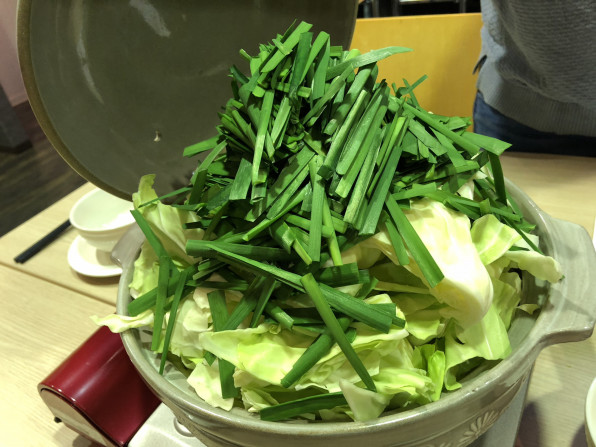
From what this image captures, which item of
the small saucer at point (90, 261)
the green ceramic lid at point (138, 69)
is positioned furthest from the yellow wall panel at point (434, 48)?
the small saucer at point (90, 261)

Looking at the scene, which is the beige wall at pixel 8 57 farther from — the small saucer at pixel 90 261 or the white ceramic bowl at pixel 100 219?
the small saucer at pixel 90 261

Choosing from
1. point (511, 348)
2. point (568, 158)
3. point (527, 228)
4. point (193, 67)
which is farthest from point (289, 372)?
point (568, 158)

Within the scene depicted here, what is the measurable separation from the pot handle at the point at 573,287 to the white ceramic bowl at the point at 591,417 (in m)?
0.14

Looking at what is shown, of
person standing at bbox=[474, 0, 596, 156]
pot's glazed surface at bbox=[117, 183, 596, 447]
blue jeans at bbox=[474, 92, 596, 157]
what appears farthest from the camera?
blue jeans at bbox=[474, 92, 596, 157]

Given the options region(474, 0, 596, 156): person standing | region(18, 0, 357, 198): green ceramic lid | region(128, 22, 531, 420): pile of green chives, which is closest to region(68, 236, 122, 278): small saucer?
region(18, 0, 357, 198): green ceramic lid

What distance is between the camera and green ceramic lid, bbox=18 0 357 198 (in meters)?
0.66

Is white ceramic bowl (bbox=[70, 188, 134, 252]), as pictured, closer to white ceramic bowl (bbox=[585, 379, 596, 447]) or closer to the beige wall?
white ceramic bowl (bbox=[585, 379, 596, 447])

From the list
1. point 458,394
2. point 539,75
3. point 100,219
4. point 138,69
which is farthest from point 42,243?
point 539,75

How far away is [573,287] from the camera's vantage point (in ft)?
1.69

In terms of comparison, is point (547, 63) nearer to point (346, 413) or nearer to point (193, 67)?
point (193, 67)

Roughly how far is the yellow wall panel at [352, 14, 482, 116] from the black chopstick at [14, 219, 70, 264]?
1173 millimetres

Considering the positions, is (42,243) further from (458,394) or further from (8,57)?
(8,57)

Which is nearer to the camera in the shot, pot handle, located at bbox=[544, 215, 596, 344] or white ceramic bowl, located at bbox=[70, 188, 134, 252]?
pot handle, located at bbox=[544, 215, 596, 344]

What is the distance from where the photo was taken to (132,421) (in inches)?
28.6
